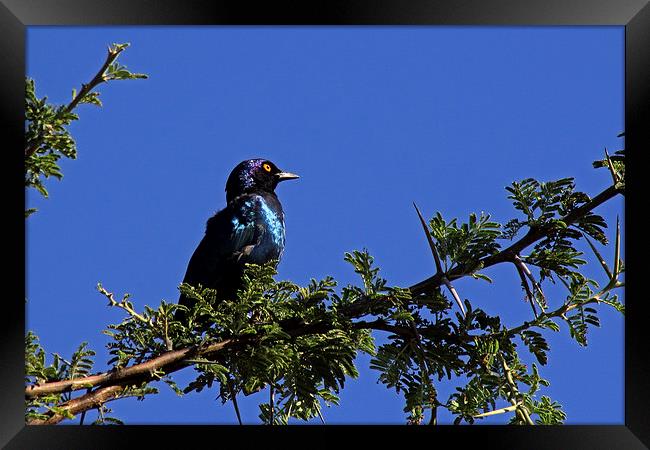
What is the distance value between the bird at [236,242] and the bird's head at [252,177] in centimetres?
5

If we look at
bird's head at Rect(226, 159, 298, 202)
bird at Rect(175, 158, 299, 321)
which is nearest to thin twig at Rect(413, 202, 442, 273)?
bird at Rect(175, 158, 299, 321)

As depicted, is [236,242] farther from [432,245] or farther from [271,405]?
[432,245]

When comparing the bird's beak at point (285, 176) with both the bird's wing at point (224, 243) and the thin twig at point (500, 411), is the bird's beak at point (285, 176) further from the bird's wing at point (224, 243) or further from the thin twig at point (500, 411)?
the thin twig at point (500, 411)

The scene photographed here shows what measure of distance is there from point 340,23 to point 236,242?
161 inches

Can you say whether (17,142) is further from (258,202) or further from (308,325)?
(258,202)

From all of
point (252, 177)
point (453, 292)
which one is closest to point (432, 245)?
point (453, 292)

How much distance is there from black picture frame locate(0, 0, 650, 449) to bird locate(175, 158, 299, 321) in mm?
3186

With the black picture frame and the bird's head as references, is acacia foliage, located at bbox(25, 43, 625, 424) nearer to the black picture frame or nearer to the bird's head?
the black picture frame

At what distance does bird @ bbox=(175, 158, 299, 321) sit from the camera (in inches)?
285

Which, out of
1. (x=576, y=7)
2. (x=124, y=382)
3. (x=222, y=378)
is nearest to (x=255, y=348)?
(x=222, y=378)

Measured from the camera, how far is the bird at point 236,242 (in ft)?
23.7

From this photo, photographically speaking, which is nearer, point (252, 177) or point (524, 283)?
point (524, 283)

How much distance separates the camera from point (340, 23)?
365 centimetres

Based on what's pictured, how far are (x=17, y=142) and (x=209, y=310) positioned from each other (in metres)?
1.04
